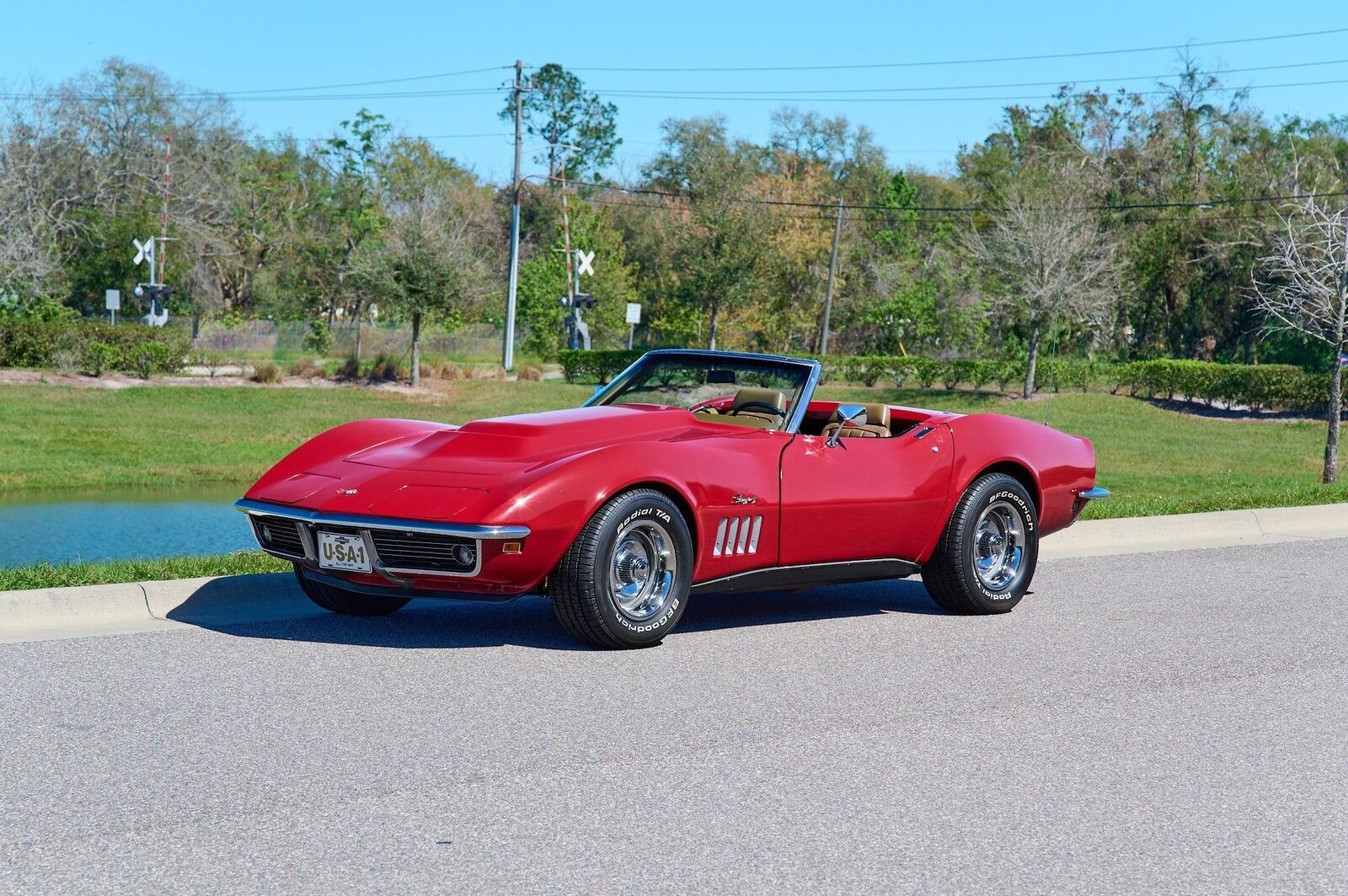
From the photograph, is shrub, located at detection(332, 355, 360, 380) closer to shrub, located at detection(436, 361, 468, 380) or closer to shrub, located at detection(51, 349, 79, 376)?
shrub, located at detection(436, 361, 468, 380)

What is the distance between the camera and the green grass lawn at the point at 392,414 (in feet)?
72.1

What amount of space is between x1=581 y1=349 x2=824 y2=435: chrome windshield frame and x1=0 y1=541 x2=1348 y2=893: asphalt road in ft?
3.65

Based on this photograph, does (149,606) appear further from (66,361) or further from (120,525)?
(66,361)

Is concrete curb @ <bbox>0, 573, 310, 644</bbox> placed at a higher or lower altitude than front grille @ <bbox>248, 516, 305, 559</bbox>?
lower

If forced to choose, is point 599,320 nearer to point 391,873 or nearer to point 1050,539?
point 1050,539

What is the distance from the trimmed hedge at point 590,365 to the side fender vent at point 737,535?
1610 inches

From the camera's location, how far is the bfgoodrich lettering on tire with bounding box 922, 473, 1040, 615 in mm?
8359

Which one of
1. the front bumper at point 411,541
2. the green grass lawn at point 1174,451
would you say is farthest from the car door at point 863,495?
the green grass lawn at point 1174,451

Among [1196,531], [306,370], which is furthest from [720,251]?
[1196,531]

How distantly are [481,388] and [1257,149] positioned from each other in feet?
96.5

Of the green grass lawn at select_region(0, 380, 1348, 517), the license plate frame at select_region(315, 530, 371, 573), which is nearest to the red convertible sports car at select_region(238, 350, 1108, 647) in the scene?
the license plate frame at select_region(315, 530, 371, 573)

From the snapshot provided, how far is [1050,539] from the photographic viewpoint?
11.5 m

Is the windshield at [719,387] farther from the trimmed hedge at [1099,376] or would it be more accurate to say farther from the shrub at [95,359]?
the trimmed hedge at [1099,376]

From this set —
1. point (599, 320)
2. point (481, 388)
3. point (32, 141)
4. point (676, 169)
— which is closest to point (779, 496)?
point (481, 388)
